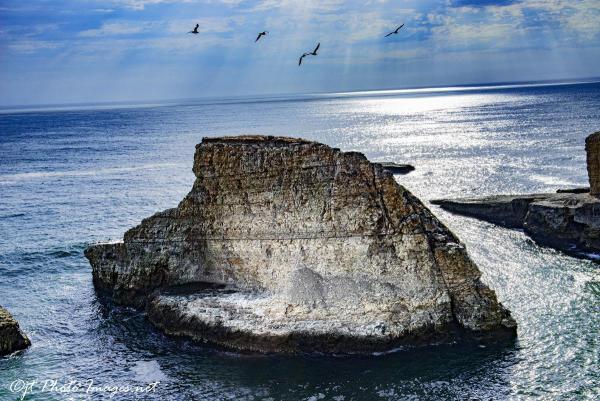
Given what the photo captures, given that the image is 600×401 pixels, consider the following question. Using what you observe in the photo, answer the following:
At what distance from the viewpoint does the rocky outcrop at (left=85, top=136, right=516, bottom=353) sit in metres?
29.0

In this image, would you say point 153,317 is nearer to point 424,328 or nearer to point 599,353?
point 424,328

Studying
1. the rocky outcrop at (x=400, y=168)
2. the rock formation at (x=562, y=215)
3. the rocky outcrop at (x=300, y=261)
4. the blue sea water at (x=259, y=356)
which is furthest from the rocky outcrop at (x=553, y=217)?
the rocky outcrop at (x=400, y=168)

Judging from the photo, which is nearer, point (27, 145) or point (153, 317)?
point (153, 317)

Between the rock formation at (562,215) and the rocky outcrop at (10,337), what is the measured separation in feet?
113

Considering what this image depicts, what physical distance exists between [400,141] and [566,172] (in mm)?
55144

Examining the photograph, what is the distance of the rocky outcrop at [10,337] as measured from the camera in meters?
30.0

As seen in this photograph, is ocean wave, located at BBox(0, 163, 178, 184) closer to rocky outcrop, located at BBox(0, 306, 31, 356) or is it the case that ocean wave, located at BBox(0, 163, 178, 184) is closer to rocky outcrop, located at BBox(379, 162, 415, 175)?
rocky outcrop, located at BBox(379, 162, 415, 175)

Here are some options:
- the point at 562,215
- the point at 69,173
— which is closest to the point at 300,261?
the point at 562,215

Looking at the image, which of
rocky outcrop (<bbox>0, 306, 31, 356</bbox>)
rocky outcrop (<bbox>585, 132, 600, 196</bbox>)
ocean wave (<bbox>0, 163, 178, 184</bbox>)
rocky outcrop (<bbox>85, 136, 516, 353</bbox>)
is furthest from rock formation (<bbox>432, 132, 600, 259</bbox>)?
ocean wave (<bbox>0, 163, 178, 184</bbox>)

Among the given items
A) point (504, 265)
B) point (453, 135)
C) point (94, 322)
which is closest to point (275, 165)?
point (94, 322)

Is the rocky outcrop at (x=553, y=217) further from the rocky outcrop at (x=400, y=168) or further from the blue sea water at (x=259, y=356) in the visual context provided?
the rocky outcrop at (x=400, y=168)

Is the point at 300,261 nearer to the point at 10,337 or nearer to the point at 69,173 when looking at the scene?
the point at 10,337

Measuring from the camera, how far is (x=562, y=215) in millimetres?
46250

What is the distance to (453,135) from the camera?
13250 cm
